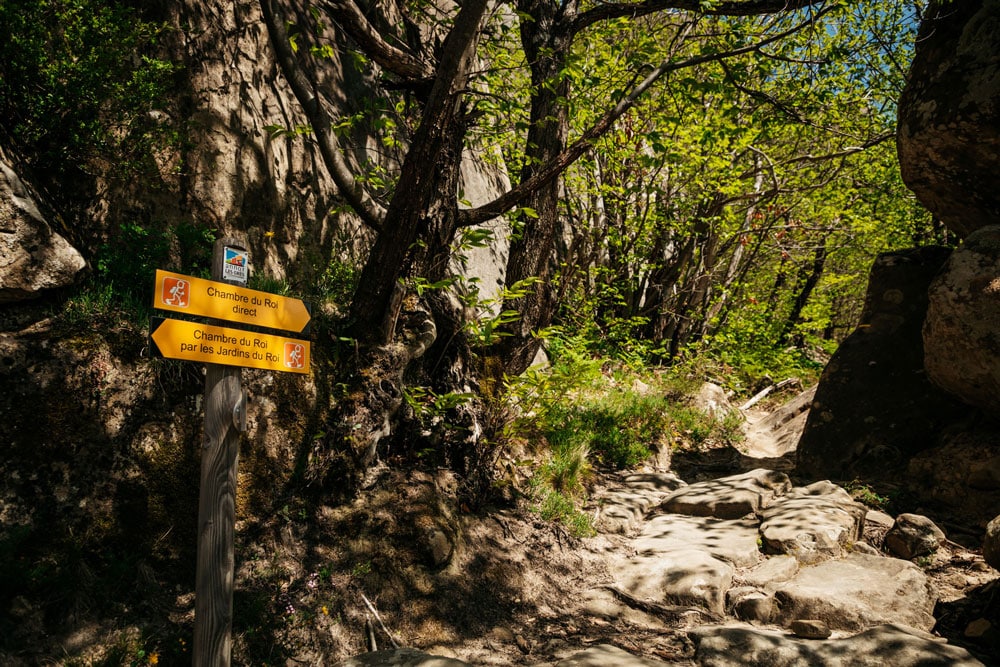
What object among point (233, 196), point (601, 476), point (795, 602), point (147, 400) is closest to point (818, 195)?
point (601, 476)

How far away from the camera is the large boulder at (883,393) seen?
20.7 ft

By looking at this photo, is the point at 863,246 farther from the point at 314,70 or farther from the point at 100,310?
the point at 100,310

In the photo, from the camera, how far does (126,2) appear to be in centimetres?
457

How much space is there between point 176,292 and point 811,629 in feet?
14.5

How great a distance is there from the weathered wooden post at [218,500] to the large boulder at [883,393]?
6.62 m

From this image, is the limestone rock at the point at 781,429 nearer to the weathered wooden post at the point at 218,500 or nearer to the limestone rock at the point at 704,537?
the limestone rock at the point at 704,537

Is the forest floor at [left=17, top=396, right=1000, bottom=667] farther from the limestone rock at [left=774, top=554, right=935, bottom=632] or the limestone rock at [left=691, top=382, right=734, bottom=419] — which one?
the limestone rock at [left=691, top=382, right=734, bottom=419]

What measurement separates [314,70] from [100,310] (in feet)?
12.9

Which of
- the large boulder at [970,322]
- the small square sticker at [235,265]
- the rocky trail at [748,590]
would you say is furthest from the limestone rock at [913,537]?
the small square sticker at [235,265]

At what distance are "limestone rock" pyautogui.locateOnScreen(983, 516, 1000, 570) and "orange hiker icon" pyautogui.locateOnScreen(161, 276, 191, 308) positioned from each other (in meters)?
5.27

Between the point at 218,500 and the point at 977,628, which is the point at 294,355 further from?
the point at 977,628

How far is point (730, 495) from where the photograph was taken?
633 centimetres

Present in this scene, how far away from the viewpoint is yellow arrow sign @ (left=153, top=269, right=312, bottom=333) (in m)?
2.78

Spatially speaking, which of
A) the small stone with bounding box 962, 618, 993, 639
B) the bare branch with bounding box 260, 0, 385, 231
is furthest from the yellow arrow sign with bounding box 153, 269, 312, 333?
the small stone with bounding box 962, 618, 993, 639
